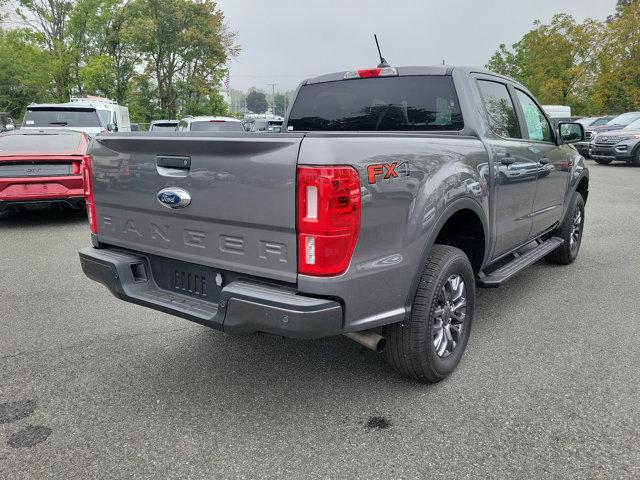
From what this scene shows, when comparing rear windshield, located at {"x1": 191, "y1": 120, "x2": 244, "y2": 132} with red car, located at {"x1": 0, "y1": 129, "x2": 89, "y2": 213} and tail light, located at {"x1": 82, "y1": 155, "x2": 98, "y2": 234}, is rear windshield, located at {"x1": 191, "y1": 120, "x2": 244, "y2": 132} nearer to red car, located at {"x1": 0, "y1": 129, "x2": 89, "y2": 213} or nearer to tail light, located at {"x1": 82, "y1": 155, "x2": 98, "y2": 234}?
red car, located at {"x1": 0, "y1": 129, "x2": 89, "y2": 213}

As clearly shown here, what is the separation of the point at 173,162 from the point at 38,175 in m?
6.03

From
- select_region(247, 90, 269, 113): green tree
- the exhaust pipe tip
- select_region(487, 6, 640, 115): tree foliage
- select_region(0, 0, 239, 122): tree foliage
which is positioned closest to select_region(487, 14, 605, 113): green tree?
select_region(487, 6, 640, 115): tree foliage

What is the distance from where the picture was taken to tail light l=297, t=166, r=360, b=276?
2342mm

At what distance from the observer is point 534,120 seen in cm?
473

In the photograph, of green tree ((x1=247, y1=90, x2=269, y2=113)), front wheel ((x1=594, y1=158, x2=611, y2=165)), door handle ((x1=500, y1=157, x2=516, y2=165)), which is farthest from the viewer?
green tree ((x1=247, y1=90, x2=269, y2=113))

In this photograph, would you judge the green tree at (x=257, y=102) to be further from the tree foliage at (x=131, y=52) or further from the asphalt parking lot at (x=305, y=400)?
the asphalt parking lot at (x=305, y=400)

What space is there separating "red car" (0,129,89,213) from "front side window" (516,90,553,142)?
6.18 metres

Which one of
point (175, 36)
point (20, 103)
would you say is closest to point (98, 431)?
point (20, 103)

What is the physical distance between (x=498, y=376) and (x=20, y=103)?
105ft

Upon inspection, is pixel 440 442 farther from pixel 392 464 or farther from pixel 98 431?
pixel 98 431

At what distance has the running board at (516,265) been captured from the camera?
3766mm

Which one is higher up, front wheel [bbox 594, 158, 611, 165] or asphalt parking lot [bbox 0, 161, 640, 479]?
→ front wheel [bbox 594, 158, 611, 165]

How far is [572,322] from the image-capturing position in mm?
4195

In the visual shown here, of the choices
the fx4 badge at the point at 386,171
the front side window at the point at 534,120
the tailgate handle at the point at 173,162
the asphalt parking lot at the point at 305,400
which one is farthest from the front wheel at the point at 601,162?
the tailgate handle at the point at 173,162
